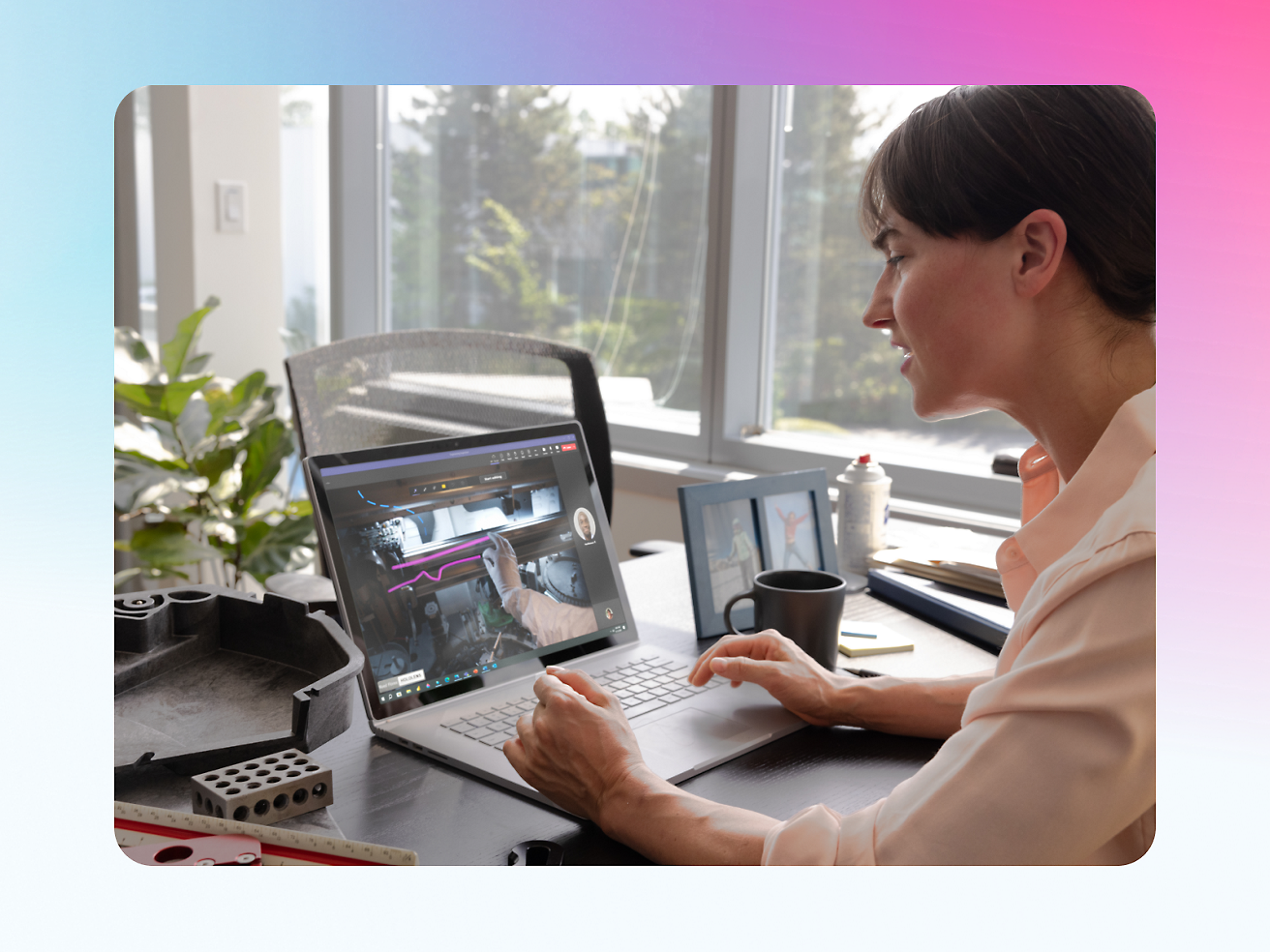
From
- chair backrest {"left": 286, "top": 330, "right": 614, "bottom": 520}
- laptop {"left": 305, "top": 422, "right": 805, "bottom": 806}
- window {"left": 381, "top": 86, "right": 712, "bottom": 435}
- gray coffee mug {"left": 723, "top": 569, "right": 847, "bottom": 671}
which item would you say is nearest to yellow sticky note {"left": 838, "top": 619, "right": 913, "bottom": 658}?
gray coffee mug {"left": 723, "top": 569, "right": 847, "bottom": 671}

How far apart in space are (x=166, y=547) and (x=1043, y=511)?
2.31 metres

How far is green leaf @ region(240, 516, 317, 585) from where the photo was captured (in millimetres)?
2596

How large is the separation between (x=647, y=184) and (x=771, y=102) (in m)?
0.42

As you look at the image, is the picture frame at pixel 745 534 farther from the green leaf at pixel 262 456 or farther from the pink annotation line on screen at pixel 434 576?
the green leaf at pixel 262 456

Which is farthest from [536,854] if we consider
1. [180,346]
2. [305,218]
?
[305,218]

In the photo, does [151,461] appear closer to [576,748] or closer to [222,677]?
[222,677]

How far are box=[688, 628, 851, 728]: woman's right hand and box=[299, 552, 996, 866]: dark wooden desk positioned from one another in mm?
21

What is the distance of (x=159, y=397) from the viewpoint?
2.38 metres

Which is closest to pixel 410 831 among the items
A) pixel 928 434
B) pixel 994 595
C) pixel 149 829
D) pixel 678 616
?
pixel 149 829

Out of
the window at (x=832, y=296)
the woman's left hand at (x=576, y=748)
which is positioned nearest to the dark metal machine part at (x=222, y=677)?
the woman's left hand at (x=576, y=748)

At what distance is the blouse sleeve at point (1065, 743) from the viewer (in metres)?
0.55

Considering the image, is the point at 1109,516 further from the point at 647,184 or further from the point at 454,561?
the point at 647,184

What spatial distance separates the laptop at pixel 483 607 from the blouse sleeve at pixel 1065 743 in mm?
257

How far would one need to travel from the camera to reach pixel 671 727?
86 centimetres
